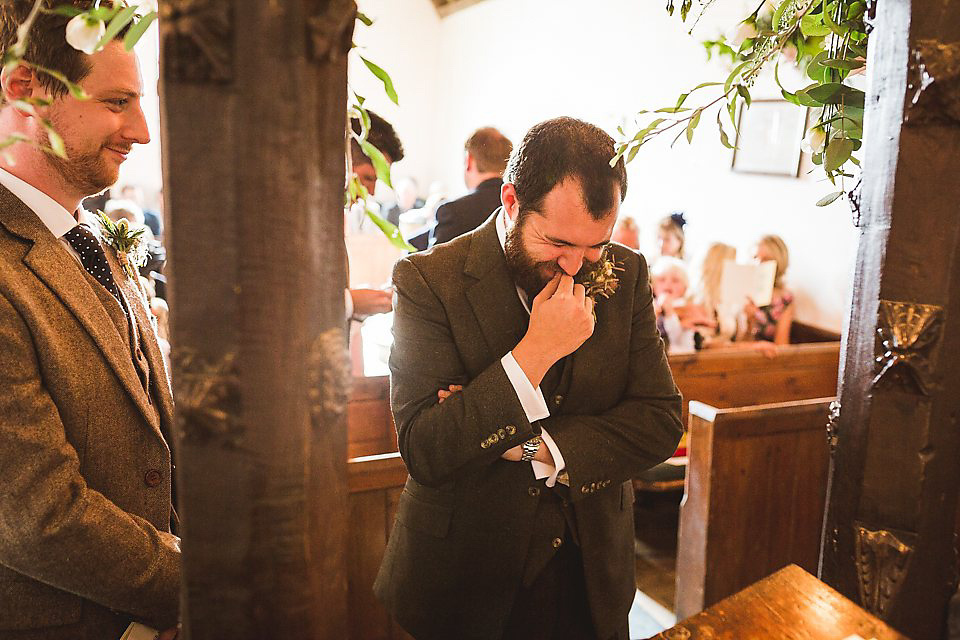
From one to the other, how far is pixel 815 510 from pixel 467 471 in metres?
2.01

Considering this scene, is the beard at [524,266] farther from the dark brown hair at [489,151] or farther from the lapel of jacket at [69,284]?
the dark brown hair at [489,151]

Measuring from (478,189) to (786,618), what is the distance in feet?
8.13

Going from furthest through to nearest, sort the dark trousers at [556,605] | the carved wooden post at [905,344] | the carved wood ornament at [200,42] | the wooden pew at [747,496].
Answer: the wooden pew at [747,496] → the dark trousers at [556,605] → the carved wooden post at [905,344] → the carved wood ornament at [200,42]

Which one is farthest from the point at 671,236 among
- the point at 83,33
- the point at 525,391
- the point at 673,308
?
the point at 83,33

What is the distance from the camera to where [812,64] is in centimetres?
142

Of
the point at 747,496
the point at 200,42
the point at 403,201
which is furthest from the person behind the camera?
the point at 403,201

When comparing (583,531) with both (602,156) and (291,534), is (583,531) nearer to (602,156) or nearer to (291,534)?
(602,156)

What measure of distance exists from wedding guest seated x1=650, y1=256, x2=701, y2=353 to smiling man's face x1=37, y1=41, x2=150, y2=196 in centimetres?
310

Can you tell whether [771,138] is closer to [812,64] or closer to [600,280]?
[812,64]

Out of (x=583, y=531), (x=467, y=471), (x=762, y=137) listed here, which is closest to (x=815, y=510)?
(x=583, y=531)

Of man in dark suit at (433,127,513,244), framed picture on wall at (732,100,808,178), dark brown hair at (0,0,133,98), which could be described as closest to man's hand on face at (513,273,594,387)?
dark brown hair at (0,0,133,98)

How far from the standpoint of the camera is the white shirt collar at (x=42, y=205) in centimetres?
121

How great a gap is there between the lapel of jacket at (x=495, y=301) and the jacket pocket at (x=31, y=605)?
33.4 inches

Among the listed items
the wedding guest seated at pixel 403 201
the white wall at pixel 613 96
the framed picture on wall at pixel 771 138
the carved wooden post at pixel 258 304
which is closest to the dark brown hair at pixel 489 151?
the white wall at pixel 613 96
